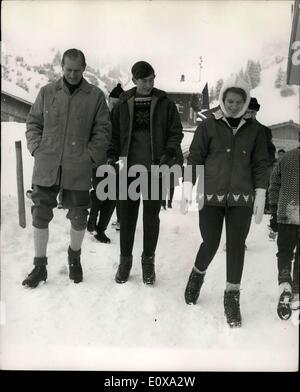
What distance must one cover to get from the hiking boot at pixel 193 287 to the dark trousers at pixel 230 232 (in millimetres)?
169

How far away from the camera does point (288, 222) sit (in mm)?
3051

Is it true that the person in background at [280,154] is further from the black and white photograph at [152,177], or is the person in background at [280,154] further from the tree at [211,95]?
the tree at [211,95]

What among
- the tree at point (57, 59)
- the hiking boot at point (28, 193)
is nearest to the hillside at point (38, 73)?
the tree at point (57, 59)

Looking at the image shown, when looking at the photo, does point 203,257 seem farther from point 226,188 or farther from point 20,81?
point 20,81

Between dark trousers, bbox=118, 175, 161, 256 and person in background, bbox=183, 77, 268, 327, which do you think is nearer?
person in background, bbox=183, 77, 268, 327

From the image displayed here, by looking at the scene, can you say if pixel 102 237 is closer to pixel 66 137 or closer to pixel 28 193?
pixel 28 193

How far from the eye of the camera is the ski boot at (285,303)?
296 centimetres

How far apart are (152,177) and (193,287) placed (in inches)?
34.7

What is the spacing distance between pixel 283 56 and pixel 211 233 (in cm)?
151

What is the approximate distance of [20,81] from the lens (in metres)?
3.48

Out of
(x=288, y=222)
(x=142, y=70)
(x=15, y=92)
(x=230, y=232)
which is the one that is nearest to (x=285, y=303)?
(x=288, y=222)

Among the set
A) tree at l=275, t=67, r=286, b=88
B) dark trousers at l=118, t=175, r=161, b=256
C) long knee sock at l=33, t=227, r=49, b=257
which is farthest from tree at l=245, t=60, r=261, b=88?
long knee sock at l=33, t=227, r=49, b=257

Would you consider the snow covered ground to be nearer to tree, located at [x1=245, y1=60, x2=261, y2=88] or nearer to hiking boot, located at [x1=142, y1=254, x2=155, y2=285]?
hiking boot, located at [x1=142, y1=254, x2=155, y2=285]

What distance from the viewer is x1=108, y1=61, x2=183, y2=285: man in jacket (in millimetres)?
3020
